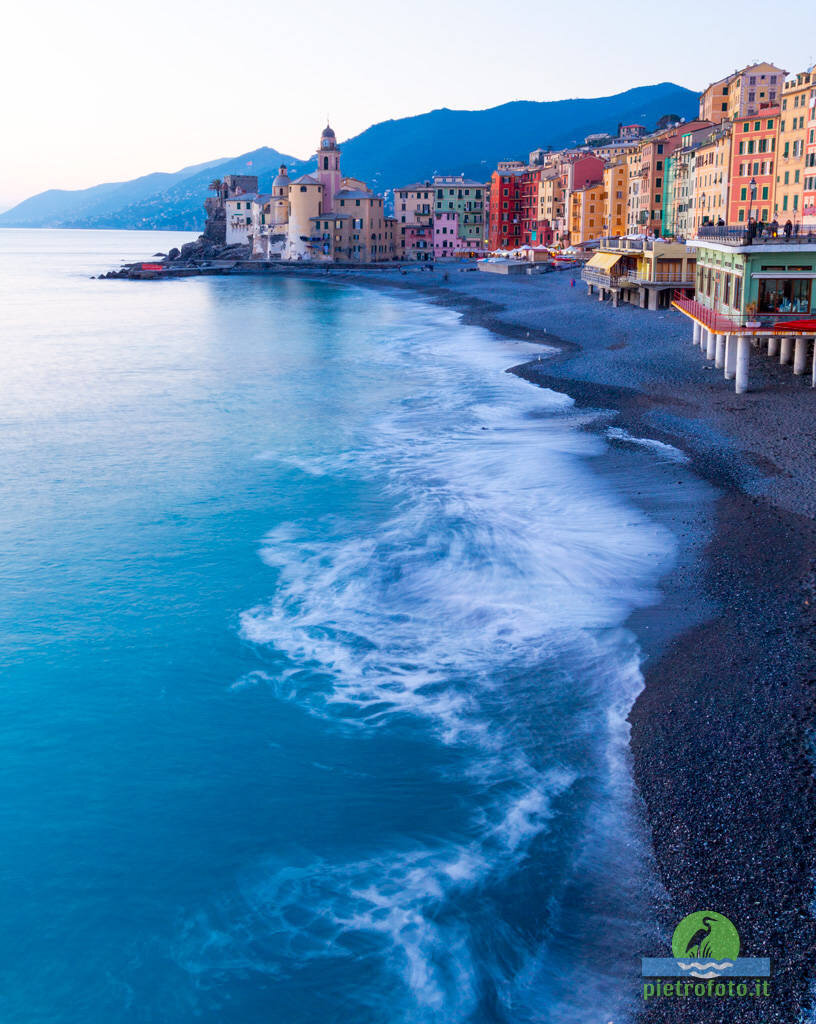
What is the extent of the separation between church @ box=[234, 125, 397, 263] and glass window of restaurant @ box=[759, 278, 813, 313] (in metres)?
105

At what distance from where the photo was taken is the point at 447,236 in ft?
475

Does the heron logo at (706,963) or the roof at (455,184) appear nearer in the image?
the heron logo at (706,963)

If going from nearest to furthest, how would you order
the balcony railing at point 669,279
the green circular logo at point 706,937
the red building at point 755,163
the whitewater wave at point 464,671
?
the green circular logo at point 706,937 < the whitewater wave at point 464,671 < the red building at point 755,163 < the balcony railing at point 669,279

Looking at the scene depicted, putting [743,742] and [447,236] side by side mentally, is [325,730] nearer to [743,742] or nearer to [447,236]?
[743,742]

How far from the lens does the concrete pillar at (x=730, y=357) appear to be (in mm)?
37125

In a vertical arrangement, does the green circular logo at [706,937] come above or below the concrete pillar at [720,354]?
below

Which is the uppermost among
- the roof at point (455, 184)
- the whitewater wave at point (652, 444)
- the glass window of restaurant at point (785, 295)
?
the roof at point (455, 184)

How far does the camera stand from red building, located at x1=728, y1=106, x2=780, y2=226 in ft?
191


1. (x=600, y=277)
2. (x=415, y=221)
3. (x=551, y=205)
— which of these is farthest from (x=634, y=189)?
(x=415, y=221)

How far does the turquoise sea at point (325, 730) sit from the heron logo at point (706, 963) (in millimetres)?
337

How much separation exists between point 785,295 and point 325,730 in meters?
27.5

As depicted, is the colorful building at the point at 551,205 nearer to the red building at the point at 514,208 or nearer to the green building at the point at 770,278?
the red building at the point at 514,208

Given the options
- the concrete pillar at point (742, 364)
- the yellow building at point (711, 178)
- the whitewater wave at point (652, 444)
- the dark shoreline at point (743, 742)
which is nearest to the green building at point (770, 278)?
the concrete pillar at point (742, 364)

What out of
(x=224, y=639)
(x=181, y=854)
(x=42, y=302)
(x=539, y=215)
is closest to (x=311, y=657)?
(x=224, y=639)
